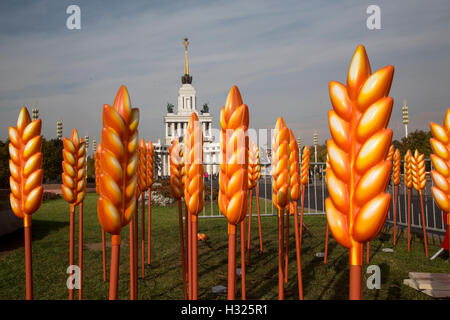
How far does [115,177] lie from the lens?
4.60 feet

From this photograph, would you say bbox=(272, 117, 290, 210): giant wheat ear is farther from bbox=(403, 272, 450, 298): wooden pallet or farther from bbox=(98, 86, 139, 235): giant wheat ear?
bbox=(403, 272, 450, 298): wooden pallet

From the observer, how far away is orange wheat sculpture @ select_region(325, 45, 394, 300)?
113 centimetres

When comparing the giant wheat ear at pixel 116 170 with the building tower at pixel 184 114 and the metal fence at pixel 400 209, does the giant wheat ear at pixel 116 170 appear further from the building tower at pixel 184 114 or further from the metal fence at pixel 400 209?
the building tower at pixel 184 114

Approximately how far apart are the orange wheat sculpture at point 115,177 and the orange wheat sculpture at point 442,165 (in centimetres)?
208

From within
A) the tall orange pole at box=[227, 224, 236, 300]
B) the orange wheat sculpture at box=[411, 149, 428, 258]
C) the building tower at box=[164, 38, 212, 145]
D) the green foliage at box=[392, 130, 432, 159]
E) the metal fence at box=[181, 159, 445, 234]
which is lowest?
the metal fence at box=[181, 159, 445, 234]

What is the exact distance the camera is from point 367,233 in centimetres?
114

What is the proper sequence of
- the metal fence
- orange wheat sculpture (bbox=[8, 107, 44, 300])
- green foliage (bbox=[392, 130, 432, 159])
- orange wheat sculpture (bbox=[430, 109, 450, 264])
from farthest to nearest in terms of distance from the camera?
1. green foliage (bbox=[392, 130, 432, 159])
2. the metal fence
3. orange wheat sculpture (bbox=[430, 109, 450, 264])
4. orange wheat sculpture (bbox=[8, 107, 44, 300])

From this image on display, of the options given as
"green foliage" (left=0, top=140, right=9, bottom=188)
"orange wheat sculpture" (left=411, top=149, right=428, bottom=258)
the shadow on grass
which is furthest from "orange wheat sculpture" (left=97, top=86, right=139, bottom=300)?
"green foliage" (left=0, top=140, right=9, bottom=188)

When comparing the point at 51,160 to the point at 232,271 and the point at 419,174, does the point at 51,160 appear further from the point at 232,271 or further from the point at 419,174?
the point at 232,271

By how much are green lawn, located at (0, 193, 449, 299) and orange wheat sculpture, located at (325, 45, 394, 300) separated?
3641 mm

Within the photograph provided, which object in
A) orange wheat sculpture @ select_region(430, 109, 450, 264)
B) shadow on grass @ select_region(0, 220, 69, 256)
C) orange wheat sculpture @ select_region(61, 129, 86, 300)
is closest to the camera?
orange wheat sculpture @ select_region(430, 109, 450, 264)
